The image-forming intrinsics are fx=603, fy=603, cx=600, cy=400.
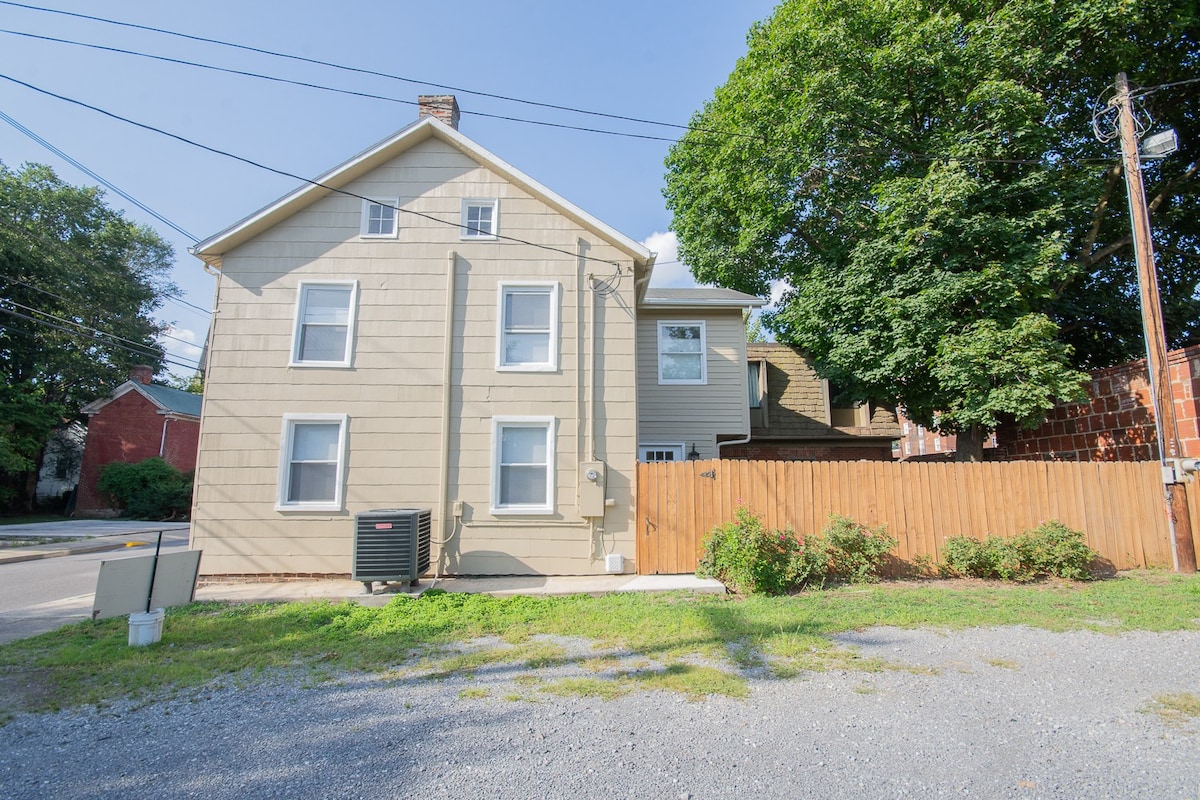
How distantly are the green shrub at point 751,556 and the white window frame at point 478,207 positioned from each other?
6023 mm

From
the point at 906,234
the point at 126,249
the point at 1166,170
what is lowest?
the point at 906,234

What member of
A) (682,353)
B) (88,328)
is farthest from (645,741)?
(88,328)

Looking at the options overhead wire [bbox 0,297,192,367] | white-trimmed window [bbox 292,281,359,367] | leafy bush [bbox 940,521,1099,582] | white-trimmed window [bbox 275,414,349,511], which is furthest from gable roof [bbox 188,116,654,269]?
overhead wire [bbox 0,297,192,367]

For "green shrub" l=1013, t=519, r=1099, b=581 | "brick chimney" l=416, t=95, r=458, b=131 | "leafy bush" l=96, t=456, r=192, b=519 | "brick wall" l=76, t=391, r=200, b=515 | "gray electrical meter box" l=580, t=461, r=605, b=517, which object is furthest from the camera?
"brick wall" l=76, t=391, r=200, b=515

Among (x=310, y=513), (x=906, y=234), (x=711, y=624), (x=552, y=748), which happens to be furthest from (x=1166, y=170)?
Answer: (x=310, y=513)

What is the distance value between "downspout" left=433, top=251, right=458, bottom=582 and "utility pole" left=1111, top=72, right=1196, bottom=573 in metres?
11.1

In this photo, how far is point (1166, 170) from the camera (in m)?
14.9

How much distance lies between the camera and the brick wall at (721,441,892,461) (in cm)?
1627

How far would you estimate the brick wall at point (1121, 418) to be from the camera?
36.0ft

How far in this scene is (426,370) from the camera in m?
9.72

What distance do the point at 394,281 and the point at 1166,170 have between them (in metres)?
18.4

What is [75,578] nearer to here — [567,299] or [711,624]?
[567,299]

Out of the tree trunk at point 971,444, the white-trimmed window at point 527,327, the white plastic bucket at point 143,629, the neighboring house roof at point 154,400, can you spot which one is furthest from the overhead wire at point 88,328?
the tree trunk at point 971,444

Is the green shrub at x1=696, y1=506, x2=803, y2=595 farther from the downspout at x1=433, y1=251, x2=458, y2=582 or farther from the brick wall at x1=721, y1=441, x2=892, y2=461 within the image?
the brick wall at x1=721, y1=441, x2=892, y2=461
